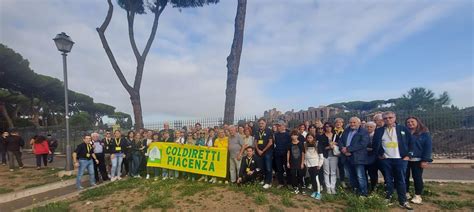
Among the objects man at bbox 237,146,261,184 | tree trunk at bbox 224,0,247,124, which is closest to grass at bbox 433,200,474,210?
man at bbox 237,146,261,184

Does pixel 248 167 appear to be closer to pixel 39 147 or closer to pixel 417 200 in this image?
pixel 417 200

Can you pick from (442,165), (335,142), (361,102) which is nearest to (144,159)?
(335,142)

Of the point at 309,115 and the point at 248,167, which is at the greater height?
the point at 309,115

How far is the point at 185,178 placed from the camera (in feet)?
28.1

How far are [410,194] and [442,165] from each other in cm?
551

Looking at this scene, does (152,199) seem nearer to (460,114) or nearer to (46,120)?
(460,114)

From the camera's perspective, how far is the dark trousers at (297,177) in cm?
683

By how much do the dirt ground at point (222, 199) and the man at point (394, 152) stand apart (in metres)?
0.37

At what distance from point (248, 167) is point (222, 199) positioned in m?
1.23

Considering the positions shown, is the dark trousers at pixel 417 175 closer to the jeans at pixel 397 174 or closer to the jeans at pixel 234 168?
the jeans at pixel 397 174

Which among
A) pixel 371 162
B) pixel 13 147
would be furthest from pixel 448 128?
pixel 13 147

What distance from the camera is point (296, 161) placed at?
22.1ft

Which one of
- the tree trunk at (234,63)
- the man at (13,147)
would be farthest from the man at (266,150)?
the man at (13,147)

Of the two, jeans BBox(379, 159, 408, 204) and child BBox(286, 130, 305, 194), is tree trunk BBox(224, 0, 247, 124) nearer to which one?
child BBox(286, 130, 305, 194)
